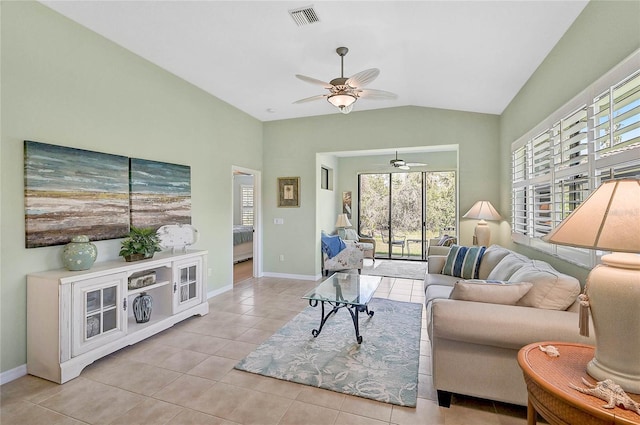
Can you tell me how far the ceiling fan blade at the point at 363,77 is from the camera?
9.20 feet

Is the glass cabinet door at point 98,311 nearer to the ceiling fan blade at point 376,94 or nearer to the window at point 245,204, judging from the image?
the ceiling fan blade at point 376,94

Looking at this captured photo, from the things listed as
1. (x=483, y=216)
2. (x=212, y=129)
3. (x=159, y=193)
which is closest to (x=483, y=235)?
(x=483, y=216)

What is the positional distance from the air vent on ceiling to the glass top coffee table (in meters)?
2.66

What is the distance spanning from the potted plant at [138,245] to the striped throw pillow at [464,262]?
353 centimetres

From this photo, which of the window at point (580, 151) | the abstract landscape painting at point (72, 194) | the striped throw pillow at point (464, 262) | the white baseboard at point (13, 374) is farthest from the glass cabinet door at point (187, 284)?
the window at point (580, 151)

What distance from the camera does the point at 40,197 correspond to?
2613mm

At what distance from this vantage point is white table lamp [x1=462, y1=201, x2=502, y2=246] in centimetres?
467

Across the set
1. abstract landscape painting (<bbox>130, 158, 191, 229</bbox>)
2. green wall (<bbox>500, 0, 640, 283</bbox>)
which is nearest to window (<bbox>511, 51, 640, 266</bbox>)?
green wall (<bbox>500, 0, 640, 283</bbox>)

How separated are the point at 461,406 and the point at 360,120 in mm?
4609

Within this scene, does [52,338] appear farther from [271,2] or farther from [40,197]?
[271,2]

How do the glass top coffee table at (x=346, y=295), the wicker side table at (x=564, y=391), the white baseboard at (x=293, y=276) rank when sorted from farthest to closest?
1. the white baseboard at (x=293, y=276)
2. the glass top coffee table at (x=346, y=295)
3. the wicker side table at (x=564, y=391)

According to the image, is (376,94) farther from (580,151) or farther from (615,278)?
(615,278)

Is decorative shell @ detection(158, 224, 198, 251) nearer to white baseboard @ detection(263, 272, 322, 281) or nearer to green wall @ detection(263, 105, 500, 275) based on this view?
green wall @ detection(263, 105, 500, 275)

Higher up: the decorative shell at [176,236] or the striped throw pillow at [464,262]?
the decorative shell at [176,236]
